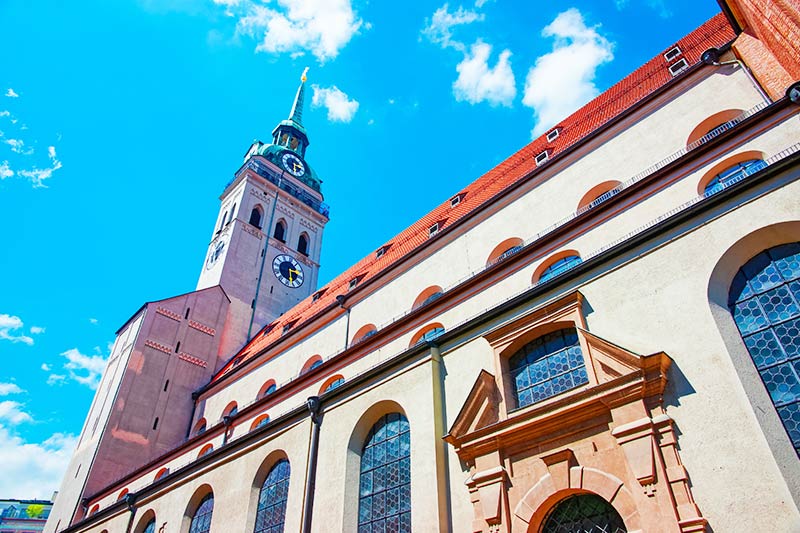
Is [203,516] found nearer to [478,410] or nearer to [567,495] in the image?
[478,410]

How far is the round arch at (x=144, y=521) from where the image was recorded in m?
16.2

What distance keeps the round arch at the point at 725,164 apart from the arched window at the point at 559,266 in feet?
8.91

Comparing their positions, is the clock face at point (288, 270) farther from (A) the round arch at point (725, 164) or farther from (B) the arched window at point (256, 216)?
(A) the round arch at point (725, 164)

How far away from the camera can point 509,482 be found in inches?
335

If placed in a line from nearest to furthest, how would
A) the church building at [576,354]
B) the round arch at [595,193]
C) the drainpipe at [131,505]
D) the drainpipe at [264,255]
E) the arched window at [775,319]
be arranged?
the arched window at [775,319] → the church building at [576,354] → the round arch at [595,193] → the drainpipe at [131,505] → the drainpipe at [264,255]

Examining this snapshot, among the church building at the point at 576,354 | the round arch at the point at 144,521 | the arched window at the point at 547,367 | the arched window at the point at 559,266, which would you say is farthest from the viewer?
the round arch at the point at 144,521

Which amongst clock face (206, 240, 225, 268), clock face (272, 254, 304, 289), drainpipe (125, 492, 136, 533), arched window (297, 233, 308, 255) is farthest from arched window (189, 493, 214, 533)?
arched window (297, 233, 308, 255)

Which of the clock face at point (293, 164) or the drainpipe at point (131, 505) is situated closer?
the drainpipe at point (131, 505)

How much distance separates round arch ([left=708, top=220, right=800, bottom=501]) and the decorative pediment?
9.75 ft

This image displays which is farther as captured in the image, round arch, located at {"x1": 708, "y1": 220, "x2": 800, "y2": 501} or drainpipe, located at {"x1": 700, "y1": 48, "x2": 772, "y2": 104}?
drainpipe, located at {"x1": 700, "y1": 48, "x2": 772, "y2": 104}

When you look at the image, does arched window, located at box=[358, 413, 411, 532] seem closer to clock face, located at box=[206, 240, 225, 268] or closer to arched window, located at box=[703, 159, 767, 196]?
arched window, located at box=[703, 159, 767, 196]

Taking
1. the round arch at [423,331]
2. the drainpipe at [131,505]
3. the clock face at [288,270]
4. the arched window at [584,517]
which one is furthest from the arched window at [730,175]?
Result: the clock face at [288,270]

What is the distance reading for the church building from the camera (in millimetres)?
7102

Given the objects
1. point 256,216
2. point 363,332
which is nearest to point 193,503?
point 363,332
